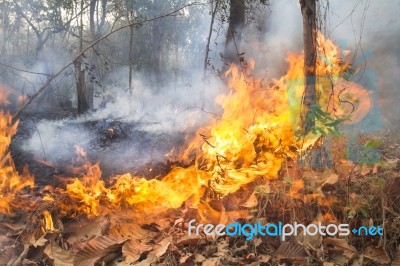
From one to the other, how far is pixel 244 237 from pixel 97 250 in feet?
3.87

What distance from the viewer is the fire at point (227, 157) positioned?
325 cm

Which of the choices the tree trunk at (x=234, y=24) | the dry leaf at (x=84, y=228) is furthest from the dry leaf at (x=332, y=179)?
the tree trunk at (x=234, y=24)

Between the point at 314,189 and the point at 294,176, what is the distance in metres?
0.27

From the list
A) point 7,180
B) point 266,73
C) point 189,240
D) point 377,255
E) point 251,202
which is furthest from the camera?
point 266,73

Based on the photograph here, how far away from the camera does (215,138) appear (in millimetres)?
3998

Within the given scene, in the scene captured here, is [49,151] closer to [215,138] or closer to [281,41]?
[215,138]

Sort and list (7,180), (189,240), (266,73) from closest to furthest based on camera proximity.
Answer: (189,240), (7,180), (266,73)

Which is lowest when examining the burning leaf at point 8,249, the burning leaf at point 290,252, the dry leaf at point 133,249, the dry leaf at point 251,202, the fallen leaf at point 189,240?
the burning leaf at point 8,249

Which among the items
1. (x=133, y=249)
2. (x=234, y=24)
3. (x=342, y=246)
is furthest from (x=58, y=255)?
(x=234, y=24)

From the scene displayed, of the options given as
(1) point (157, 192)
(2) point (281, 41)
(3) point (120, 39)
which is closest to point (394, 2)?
(2) point (281, 41)

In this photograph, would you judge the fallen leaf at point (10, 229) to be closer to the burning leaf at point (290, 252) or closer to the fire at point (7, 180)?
the fire at point (7, 180)

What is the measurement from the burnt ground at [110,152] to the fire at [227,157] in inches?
34.9

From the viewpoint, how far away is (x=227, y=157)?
12.0 feet

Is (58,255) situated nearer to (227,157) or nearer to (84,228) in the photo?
(84,228)
